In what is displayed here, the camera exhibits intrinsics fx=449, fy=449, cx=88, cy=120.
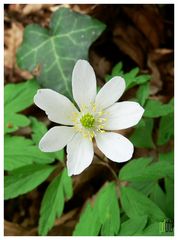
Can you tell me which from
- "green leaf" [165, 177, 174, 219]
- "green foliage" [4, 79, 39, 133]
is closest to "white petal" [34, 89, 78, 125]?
"green foliage" [4, 79, 39, 133]

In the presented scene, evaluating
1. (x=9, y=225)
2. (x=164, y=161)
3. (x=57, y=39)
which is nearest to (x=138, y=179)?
(x=164, y=161)

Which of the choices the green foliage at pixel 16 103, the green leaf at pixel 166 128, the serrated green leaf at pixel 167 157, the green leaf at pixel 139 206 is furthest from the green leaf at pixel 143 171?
the green foliage at pixel 16 103

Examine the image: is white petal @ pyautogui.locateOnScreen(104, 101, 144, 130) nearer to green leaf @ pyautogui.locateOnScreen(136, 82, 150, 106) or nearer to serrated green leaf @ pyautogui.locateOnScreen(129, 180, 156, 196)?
green leaf @ pyautogui.locateOnScreen(136, 82, 150, 106)

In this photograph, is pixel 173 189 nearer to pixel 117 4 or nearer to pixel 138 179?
pixel 138 179

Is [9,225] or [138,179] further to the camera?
[9,225]

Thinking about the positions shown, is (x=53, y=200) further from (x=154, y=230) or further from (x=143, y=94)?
(x=143, y=94)

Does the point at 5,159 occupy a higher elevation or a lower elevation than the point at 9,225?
higher

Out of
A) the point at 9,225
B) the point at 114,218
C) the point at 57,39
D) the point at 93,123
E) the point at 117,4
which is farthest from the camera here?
the point at 117,4
